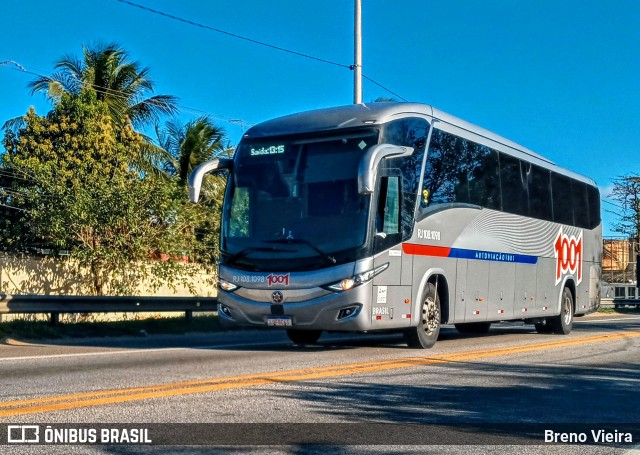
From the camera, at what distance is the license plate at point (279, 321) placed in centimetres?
1230

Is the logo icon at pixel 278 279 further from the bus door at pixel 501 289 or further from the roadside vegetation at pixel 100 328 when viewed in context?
the roadside vegetation at pixel 100 328

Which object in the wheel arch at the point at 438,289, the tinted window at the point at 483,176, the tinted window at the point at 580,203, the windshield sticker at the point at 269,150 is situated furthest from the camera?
the tinted window at the point at 580,203

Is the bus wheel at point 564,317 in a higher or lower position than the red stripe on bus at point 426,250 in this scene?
lower

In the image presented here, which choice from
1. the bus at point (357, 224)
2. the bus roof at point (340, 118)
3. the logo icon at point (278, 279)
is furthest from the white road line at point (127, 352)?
the bus roof at point (340, 118)

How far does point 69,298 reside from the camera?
→ 17125 mm

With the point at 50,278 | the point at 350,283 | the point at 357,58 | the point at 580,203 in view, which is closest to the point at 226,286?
the point at 350,283

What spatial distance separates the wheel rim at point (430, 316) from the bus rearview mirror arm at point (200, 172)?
12.0 feet

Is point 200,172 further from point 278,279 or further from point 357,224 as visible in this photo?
point 357,224

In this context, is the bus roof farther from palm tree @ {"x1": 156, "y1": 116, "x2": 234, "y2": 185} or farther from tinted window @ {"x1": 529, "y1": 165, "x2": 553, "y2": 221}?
palm tree @ {"x1": 156, "y1": 116, "x2": 234, "y2": 185}

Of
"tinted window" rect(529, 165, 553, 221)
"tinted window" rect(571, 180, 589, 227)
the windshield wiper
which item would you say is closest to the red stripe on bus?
the windshield wiper

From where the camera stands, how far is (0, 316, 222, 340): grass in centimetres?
1612

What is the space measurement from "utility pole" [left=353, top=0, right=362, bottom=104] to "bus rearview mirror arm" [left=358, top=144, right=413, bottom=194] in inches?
457

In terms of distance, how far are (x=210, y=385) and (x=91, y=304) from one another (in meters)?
9.64

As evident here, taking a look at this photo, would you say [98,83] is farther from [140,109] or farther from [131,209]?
[131,209]
